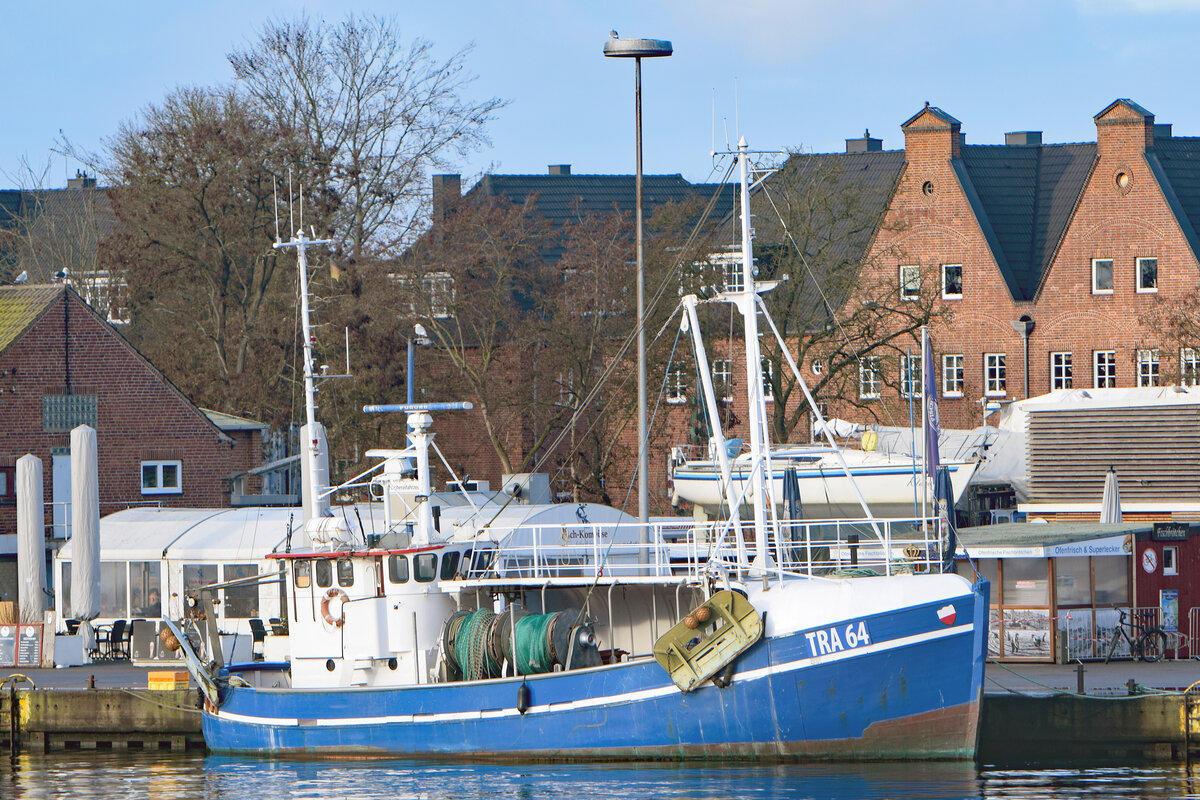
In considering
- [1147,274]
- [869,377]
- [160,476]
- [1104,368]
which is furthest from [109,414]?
[1147,274]

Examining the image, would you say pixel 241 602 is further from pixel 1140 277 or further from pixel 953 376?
pixel 1140 277

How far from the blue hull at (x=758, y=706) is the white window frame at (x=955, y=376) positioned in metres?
30.1

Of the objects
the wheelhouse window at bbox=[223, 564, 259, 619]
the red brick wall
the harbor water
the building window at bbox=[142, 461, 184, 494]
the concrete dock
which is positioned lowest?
the harbor water

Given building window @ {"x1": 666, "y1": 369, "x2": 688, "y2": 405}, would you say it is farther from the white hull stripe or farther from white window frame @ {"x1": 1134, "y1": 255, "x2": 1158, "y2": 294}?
the white hull stripe

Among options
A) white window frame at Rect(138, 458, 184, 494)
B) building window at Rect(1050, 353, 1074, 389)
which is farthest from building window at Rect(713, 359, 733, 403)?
white window frame at Rect(138, 458, 184, 494)

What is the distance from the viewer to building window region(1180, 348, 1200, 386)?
143 ft

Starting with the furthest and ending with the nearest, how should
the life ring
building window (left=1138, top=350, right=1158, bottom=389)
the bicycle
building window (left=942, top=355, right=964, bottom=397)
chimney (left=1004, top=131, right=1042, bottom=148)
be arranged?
chimney (left=1004, top=131, right=1042, bottom=148)
building window (left=942, top=355, right=964, bottom=397)
building window (left=1138, top=350, right=1158, bottom=389)
the bicycle
the life ring

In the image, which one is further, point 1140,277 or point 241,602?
point 1140,277

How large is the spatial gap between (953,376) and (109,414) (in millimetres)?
24125

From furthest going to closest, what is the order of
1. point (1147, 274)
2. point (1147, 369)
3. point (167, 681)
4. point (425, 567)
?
point (1147, 274), point (1147, 369), point (167, 681), point (425, 567)

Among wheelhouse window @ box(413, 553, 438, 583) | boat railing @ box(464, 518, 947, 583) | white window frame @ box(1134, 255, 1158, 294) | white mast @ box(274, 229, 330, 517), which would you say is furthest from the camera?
white window frame @ box(1134, 255, 1158, 294)

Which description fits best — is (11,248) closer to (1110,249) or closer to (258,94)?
(258,94)

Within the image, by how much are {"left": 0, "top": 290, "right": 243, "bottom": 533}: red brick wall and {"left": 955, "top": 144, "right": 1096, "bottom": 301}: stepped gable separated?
74.6 ft

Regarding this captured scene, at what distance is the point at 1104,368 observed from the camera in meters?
51.5
